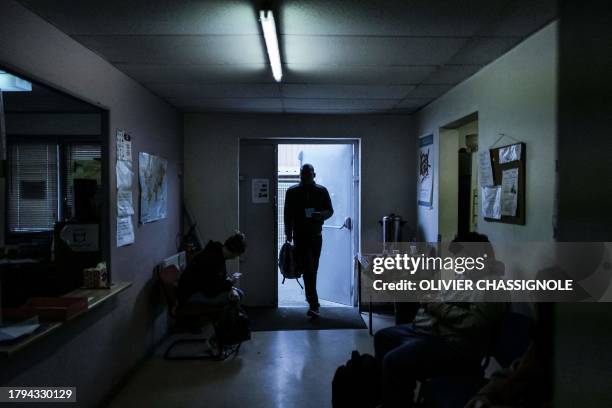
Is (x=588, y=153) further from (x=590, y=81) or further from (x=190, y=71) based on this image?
(x=190, y=71)

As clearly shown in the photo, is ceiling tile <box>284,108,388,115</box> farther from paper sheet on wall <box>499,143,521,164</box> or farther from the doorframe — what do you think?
paper sheet on wall <box>499,143,521,164</box>

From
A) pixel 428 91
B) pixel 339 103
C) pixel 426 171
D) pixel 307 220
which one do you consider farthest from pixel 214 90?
pixel 426 171

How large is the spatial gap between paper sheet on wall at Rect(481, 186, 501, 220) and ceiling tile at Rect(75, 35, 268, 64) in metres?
1.86

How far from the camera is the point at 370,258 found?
4102 millimetres

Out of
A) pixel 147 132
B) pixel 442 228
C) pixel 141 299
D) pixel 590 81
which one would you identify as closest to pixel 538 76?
pixel 442 228

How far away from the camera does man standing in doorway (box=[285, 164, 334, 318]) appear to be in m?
4.62

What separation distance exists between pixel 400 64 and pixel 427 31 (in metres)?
0.61

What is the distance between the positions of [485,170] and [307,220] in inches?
84.4

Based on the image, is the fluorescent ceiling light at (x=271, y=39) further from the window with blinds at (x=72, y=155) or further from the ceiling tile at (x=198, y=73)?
the window with blinds at (x=72, y=155)

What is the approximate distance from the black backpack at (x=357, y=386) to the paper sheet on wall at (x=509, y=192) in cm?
135

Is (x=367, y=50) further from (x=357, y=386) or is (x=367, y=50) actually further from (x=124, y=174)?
(x=357, y=386)

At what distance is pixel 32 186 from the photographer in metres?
4.62

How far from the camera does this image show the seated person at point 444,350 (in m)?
2.23

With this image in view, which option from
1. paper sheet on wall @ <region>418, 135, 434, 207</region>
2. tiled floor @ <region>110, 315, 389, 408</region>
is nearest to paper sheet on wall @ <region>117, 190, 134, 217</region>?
tiled floor @ <region>110, 315, 389, 408</region>
